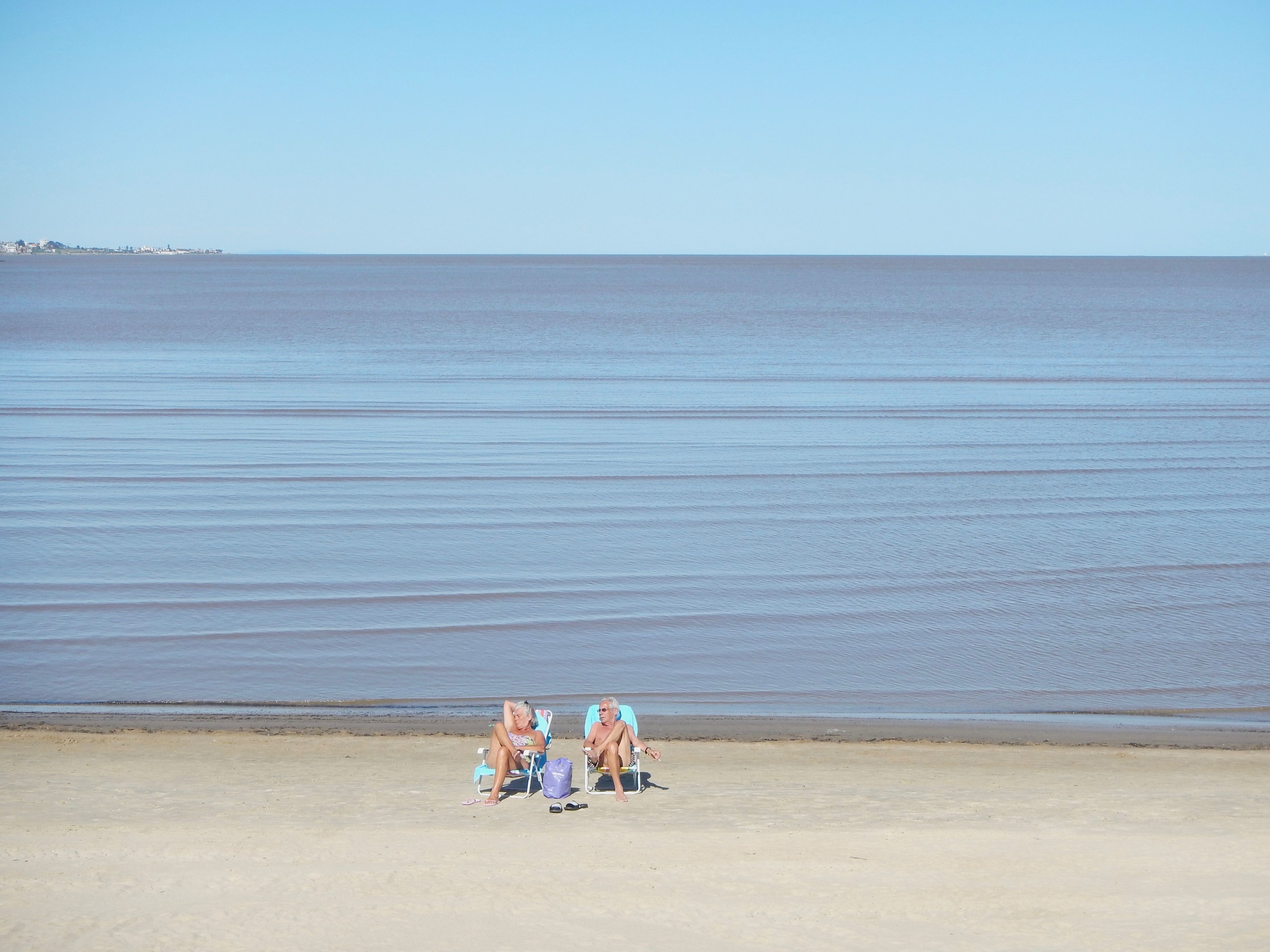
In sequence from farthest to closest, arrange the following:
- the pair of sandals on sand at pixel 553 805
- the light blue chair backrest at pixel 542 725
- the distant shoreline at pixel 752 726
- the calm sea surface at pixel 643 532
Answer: the calm sea surface at pixel 643 532
the distant shoreline at pixel 752 726
the light blue chair backrest at pixel 542 725
the pair of sandals on sand at pixel 553 805

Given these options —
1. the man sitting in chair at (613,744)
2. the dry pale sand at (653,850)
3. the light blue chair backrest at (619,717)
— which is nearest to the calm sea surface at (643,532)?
the dry pale sand at (653,850)

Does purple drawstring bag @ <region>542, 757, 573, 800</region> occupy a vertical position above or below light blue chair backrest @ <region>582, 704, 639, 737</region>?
below

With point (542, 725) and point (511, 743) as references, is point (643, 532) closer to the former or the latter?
point (542, 725)

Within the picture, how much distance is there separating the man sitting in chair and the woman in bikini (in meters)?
0.39

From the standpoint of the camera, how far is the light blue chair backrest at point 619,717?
9.21 m

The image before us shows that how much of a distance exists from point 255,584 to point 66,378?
24.1 m

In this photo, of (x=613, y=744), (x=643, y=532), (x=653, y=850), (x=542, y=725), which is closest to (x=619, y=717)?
(x=613, y=744)

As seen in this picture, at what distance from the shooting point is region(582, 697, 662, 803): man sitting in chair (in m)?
8.96

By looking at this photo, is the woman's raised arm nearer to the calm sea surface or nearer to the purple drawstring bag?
the purple drawstring bag

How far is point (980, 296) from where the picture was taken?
9862 centimetres

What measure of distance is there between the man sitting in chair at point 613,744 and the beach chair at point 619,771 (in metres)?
0.02

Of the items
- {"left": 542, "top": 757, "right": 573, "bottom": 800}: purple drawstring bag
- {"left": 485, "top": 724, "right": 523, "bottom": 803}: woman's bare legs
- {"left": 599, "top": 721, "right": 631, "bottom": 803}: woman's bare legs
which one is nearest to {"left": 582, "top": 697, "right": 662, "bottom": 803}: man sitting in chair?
{"left": 599, "top": 721, "right": 631, "bottom": 803}: woman's bare legs

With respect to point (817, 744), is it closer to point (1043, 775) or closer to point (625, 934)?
point (1043, 775)

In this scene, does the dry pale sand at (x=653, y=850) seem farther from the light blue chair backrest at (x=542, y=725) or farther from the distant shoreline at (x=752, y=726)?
the light blue chair backrest at (x=542, y=725)
